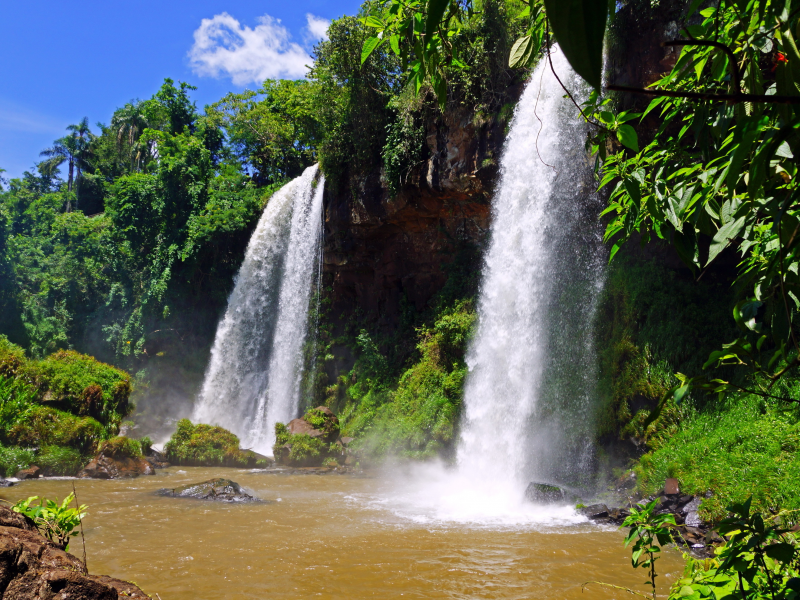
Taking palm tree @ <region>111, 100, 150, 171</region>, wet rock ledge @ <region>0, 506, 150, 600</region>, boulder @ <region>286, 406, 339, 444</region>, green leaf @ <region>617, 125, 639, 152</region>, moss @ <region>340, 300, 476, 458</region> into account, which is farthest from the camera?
palm tree @ <region>111, 100, 150, 171</region>

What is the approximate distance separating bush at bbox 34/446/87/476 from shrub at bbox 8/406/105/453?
204 millimetres

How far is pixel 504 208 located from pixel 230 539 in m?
9.64

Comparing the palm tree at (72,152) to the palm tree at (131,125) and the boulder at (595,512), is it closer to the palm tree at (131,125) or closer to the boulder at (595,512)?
the palm tree at (131,125)

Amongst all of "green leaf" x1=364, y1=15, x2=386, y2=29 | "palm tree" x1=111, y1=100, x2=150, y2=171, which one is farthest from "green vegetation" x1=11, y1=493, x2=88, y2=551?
"palm tree" x1=111, y1=100, x2=150, y2=171

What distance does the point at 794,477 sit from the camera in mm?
6266

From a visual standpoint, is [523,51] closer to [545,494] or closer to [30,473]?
[545,494]

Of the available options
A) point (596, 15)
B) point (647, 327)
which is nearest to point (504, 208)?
point (647, 327)

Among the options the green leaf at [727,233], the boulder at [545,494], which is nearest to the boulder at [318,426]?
the boulder at [545,494]

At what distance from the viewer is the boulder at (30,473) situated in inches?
419

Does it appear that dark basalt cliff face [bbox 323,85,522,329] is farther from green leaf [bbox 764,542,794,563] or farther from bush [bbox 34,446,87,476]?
green leaf [bbox 764,542,794,563]

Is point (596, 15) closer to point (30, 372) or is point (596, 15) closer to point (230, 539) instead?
point (230, 539)

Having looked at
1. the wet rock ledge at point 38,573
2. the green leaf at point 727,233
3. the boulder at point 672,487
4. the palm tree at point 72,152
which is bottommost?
the boulder at point 672,487

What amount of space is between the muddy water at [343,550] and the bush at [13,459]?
136 centimetres

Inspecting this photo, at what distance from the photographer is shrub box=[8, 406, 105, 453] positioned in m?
11.4
